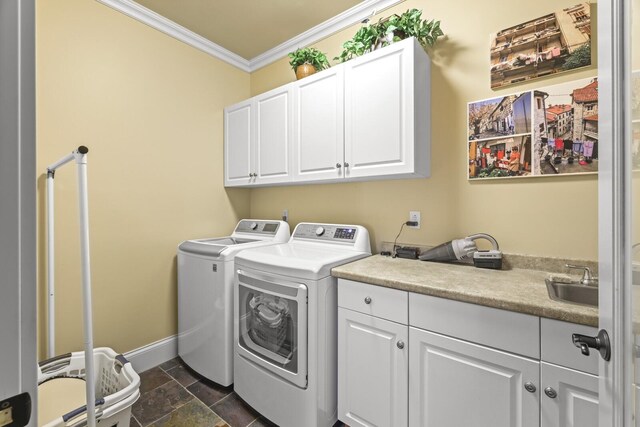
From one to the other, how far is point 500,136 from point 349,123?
0.92 metres

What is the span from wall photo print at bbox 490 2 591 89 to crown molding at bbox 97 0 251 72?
89.3 inches

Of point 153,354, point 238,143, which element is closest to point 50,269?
point 153,354

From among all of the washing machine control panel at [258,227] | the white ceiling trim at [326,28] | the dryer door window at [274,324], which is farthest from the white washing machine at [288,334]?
the white ceiling trim at [326,28]

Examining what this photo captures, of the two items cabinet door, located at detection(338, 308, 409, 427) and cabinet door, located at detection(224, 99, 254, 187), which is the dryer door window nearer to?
cabinet door, located at detection(338, 308, 409, 427)

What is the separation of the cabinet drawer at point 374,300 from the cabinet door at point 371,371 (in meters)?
0.03

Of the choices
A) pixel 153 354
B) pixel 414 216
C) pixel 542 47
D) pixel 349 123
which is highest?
pixel 542 47

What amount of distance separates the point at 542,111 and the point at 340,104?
118cm

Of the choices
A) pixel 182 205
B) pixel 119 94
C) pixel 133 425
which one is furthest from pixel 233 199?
pixel 133 425

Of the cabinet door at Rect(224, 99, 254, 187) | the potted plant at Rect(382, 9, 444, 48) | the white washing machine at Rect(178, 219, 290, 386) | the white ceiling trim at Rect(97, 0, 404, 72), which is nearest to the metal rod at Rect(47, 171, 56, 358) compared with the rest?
the white washing machine at Rect(178, 219, 290, 386)

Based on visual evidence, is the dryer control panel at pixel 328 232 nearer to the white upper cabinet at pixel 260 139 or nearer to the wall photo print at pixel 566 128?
the white upper cabinet at pixel 260 139

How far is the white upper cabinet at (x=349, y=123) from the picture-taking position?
1.71 metres

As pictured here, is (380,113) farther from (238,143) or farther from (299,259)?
(238,143)

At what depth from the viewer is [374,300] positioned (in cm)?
142

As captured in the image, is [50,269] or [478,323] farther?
[50,269]
